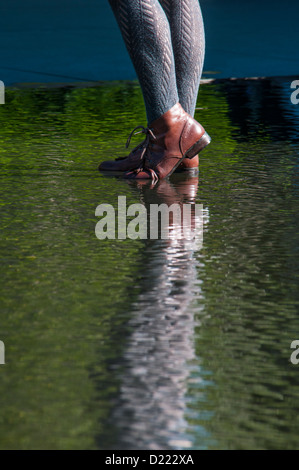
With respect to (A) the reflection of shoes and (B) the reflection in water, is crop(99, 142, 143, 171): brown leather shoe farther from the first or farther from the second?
(B) the reflection in water

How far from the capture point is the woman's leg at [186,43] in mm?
2818

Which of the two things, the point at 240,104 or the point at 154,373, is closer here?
the point at 154,373

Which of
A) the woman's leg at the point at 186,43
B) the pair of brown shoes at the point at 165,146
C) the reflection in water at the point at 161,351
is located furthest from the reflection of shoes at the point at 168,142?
the reflection in water at the point at 161,351

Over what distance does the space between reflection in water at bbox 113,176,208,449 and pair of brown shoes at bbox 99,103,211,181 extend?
0.73 meters

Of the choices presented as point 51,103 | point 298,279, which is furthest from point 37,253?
point 51,103

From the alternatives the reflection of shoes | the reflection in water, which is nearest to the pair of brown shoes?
the reflection of shoes

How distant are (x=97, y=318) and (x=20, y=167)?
146cm

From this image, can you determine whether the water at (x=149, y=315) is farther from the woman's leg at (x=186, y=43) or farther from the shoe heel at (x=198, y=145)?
the woman's leg at (x=186, y=43)

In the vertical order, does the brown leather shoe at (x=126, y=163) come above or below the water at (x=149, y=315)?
above

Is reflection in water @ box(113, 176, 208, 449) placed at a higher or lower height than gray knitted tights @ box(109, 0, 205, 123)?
lower

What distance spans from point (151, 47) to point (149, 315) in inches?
54.3

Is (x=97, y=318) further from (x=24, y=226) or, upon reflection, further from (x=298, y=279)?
(x=24, y=226)

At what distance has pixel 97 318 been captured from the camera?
4.62 feet

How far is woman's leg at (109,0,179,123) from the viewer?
8.54 ft
